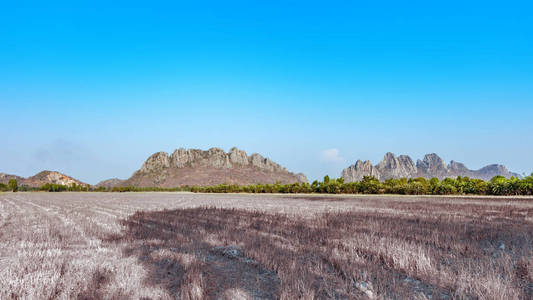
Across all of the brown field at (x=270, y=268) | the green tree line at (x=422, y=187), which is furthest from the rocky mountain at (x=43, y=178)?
the brown field at (x=270, y=268)

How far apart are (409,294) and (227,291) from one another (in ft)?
7.86

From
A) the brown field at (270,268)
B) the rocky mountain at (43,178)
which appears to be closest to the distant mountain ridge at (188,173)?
the rocky mountain at (43,178)

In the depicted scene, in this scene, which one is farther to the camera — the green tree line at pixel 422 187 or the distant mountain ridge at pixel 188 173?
the distant mountain ridge at pixel 188 173

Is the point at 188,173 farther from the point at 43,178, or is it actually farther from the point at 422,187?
the point at 422,187

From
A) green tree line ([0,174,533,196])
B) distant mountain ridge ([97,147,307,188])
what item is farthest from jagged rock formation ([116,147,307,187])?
green tree line ([0,174,533,196])

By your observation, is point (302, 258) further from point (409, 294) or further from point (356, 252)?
point (409, 294)

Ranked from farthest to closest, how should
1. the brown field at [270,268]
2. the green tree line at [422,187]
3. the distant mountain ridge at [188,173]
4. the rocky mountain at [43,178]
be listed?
the rocky mountain at [43,178], the distant mountain ridge at [188,173], the green tree line at [422,187], the brown field at [270,268]

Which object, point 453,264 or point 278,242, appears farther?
point 278,242

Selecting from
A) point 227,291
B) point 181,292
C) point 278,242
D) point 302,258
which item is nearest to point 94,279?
point 181,292

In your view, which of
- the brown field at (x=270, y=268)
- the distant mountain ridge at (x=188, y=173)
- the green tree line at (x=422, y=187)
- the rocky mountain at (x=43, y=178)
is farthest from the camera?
the rocky mountain at (x=43, y=178)

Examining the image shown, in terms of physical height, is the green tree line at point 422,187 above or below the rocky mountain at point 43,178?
below

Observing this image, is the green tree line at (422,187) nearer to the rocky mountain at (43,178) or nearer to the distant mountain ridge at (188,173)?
the distant mountain ridge at (188,173)

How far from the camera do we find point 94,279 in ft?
13.1

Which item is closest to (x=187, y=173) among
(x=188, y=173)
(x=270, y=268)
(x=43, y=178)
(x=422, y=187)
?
(x=188, y=173)
